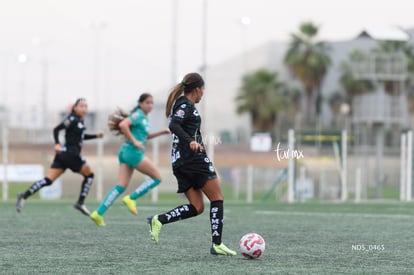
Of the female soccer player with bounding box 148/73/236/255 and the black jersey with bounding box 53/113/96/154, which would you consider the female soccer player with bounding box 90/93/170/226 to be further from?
the female soccer player with bounding box 148/73/236/255

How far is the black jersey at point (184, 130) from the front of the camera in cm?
988

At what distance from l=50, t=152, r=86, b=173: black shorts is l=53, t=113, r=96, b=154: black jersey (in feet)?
0.28

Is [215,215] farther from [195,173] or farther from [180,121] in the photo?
[180,121]

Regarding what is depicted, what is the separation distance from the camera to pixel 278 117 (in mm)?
78250

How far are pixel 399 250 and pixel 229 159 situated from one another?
4212 cm

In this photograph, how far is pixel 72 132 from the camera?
649 inches

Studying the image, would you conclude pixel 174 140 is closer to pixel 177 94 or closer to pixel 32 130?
pixel 177 94

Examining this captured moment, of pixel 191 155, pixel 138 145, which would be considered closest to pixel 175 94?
pixel 191 155

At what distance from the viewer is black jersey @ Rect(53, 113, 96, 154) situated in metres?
16.3

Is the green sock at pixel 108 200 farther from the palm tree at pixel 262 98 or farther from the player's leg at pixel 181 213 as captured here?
the palm tree at pixel 262 98

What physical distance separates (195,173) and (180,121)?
566mm

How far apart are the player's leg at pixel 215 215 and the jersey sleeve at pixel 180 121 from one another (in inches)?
21.3

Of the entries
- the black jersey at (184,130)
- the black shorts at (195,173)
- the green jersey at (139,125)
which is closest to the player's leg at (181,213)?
the black shorts at (195,173)

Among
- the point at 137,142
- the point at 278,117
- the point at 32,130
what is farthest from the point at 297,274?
the point at 278,117
